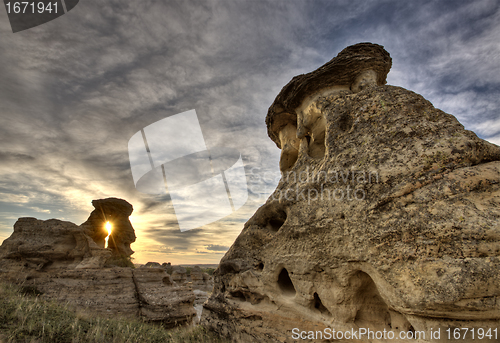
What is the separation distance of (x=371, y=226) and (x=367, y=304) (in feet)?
5.48

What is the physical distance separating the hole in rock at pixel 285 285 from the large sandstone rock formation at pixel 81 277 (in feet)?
31.1

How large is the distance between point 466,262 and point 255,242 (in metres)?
4.91

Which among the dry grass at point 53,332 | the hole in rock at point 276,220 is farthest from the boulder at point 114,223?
the hole in rock at point 276,220

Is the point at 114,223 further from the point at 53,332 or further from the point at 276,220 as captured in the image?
the point at 276,220

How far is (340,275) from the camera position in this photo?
419 centimetres

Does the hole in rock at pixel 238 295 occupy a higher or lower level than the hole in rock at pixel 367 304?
lower

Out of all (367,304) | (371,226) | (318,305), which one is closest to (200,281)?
(318,305)

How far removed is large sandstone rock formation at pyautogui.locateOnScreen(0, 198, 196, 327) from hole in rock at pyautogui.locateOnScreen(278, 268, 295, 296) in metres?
9.48

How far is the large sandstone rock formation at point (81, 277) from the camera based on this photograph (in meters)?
12.2

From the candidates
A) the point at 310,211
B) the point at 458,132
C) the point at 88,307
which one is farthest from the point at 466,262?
the point at 88,307

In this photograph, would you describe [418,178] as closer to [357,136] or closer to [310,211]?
[357,136]

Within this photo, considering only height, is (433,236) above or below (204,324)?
above

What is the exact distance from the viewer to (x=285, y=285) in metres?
6.05

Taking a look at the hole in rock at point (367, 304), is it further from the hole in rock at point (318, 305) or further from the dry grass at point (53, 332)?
the dry grass at point (53, 332)
